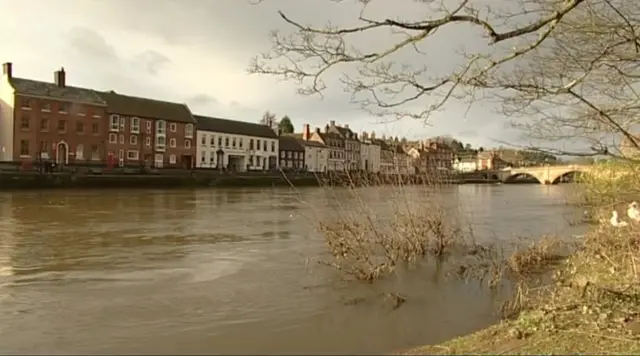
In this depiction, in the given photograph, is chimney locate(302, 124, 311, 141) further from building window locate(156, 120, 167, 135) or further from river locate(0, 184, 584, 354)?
river locate(0, 184, 584, 354)

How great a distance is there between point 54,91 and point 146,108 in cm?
1215

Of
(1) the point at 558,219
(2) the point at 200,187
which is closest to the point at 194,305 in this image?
(1) the point at 558,219

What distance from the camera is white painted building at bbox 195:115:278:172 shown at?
253 feet

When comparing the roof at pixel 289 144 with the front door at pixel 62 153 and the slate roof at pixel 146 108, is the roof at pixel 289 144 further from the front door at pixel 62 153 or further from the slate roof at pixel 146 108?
the front door at pixel 62 153

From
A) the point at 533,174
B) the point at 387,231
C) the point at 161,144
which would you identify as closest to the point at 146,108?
the point at 161,144

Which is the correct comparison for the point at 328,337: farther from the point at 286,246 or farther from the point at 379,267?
the point at 286,246

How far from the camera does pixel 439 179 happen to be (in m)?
13.6

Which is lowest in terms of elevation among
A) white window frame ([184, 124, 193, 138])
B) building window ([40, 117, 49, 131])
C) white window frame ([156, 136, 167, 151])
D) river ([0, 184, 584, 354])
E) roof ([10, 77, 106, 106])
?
river ([0, 184, 584, 354])

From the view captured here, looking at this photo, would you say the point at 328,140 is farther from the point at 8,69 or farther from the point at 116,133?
the point at 8,69

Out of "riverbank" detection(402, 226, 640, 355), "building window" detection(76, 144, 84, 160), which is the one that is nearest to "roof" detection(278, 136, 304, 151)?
"building window" detection(76, 144, 84, 160)

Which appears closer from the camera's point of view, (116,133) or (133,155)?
(116,133)

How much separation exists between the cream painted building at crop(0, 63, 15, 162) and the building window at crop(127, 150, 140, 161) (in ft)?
44.0

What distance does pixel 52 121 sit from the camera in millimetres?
58000

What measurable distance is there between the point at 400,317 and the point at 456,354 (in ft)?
10.2
